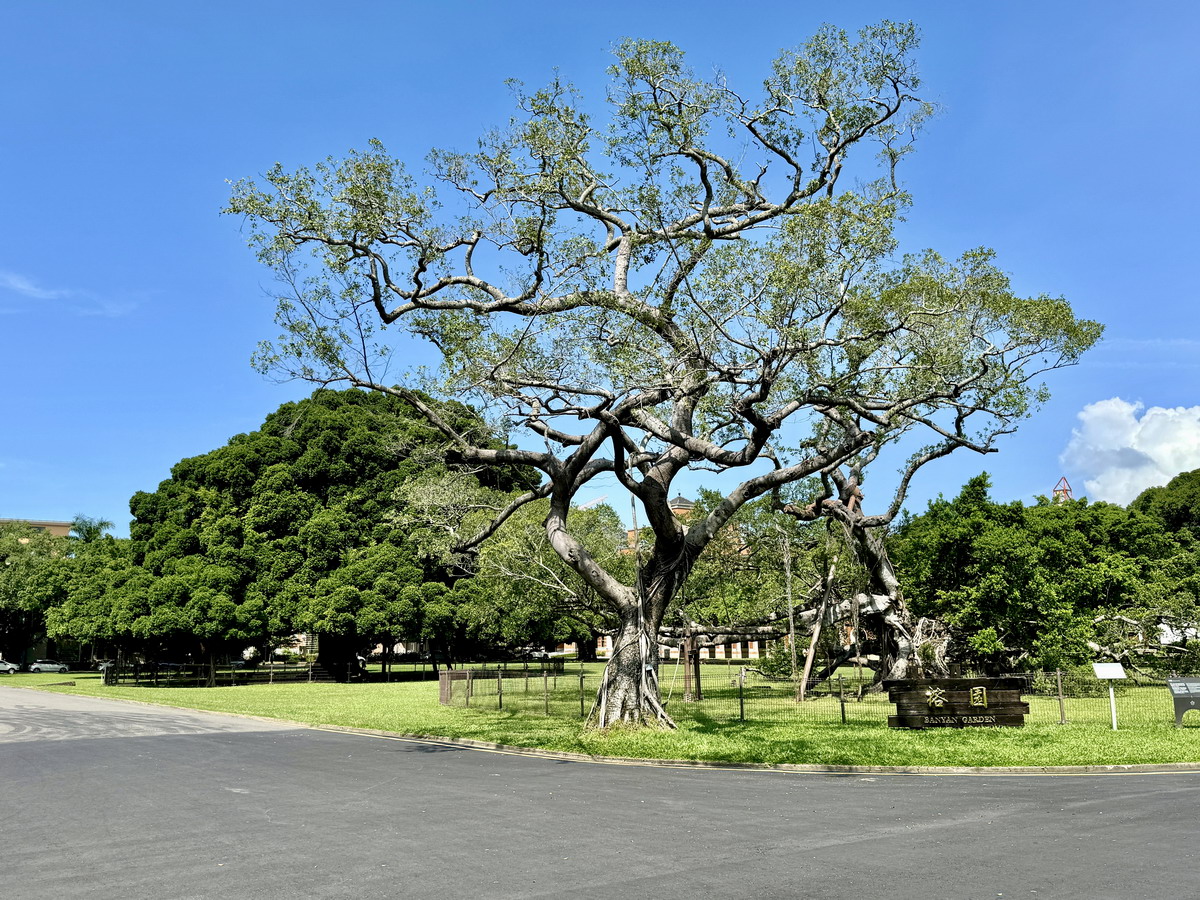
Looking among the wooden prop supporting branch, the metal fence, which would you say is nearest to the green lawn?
the metal fence

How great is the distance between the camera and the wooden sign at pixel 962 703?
726 inches

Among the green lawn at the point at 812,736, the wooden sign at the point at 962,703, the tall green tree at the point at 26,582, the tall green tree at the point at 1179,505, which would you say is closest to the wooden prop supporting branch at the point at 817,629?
the green lawn at the point at 812,736

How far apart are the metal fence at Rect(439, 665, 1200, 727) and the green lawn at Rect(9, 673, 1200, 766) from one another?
4.9 inches

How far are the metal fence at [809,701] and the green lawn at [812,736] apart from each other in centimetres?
12

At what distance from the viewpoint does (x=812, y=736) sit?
1752 cm

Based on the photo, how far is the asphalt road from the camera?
674cm

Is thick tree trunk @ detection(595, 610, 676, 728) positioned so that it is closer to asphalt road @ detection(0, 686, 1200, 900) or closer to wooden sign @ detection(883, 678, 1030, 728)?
asphalt road @ detection(0, 686, 1200, 900)

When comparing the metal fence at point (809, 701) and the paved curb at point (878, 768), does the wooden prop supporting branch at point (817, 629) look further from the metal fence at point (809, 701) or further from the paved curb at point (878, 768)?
the paved curb at point (878, 768)

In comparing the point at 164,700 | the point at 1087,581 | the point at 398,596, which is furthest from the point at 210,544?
the point at 1087,581

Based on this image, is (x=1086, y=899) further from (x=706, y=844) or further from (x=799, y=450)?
(x=799, y=450)

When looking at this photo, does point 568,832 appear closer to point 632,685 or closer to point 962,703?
point 632,685

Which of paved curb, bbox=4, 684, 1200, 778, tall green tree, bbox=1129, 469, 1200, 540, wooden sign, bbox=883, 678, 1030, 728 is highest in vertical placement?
tall green tree, bbox=1129, 469, 1200, 540

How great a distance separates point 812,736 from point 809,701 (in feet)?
35.4

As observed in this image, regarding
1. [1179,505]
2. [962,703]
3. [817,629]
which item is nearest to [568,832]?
[962,703]
